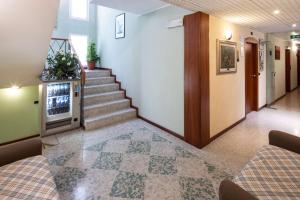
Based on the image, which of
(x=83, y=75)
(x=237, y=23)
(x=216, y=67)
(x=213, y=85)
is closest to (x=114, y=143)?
(x=83, y=75)

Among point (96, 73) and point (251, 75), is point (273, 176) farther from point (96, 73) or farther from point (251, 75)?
point (96, 73)

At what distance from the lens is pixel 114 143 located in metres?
3.41

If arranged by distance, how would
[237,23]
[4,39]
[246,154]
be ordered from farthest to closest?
[237,23] → [246,154] → [4,39]

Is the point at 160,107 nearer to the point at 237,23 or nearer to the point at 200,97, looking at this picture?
the point at 200,97

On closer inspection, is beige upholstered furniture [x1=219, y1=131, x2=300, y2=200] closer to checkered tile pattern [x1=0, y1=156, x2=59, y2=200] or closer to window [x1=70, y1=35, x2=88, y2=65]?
checkered tile pattern [x1=0, y1=156, x2=59, y2=200]

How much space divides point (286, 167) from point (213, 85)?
199 cm

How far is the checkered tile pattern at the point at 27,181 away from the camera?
133 centimetres

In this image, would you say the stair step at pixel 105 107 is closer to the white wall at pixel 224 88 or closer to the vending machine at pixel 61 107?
the vending machine at pixel 61 107

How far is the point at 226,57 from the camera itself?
3.67m

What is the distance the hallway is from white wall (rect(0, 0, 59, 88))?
2.93 m

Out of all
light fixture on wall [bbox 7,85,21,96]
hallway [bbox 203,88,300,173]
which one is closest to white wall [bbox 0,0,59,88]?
light fixture on wall [bbox 7,85,21,96]

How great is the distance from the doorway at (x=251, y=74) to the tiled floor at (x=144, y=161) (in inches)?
44.8

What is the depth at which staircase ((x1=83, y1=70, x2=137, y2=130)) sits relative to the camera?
427 cm

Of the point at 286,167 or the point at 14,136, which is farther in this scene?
the point at 14,136
